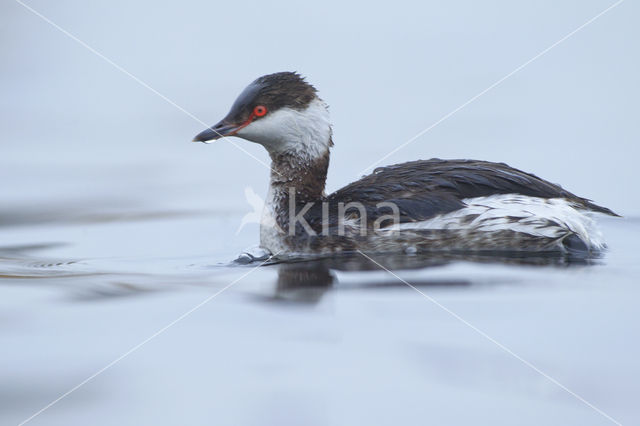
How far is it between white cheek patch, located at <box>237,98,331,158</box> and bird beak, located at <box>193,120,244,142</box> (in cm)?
5

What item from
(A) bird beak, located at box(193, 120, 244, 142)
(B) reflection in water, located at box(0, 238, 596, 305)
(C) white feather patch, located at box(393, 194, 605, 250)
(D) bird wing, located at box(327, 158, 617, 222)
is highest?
(A) bird beak, located at box(193, 120, 244, 142)

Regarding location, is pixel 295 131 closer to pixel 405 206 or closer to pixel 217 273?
pixel 405 206

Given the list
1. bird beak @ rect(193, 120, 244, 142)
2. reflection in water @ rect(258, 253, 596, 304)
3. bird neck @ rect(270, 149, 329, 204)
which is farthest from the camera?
bird neck @ rect(270, 149, 329, 204)

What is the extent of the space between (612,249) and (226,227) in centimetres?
288

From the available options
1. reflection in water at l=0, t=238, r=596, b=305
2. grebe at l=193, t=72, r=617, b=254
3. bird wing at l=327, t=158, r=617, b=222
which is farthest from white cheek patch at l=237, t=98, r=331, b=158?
reflection in water at l=0, t=238, r=596, b=305

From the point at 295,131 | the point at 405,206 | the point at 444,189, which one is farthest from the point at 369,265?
the point at 295,131

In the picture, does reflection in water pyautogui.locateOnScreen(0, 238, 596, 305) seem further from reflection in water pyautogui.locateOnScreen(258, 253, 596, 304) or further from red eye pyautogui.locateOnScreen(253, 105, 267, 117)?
red eye pyautogui.locateOnScreen(253, 105, 267, 117)

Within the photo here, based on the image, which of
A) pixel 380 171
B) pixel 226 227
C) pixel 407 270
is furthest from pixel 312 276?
pixel 226 227

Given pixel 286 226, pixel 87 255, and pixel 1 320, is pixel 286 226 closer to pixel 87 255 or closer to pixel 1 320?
pixel 87 255

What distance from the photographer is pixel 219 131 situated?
691 cm

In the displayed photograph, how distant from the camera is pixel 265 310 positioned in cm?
514

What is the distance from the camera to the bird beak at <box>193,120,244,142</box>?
687 cm

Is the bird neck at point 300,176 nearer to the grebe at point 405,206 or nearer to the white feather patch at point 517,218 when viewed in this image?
the grebe at point 405,206

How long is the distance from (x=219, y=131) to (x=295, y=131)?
20.6 inches
